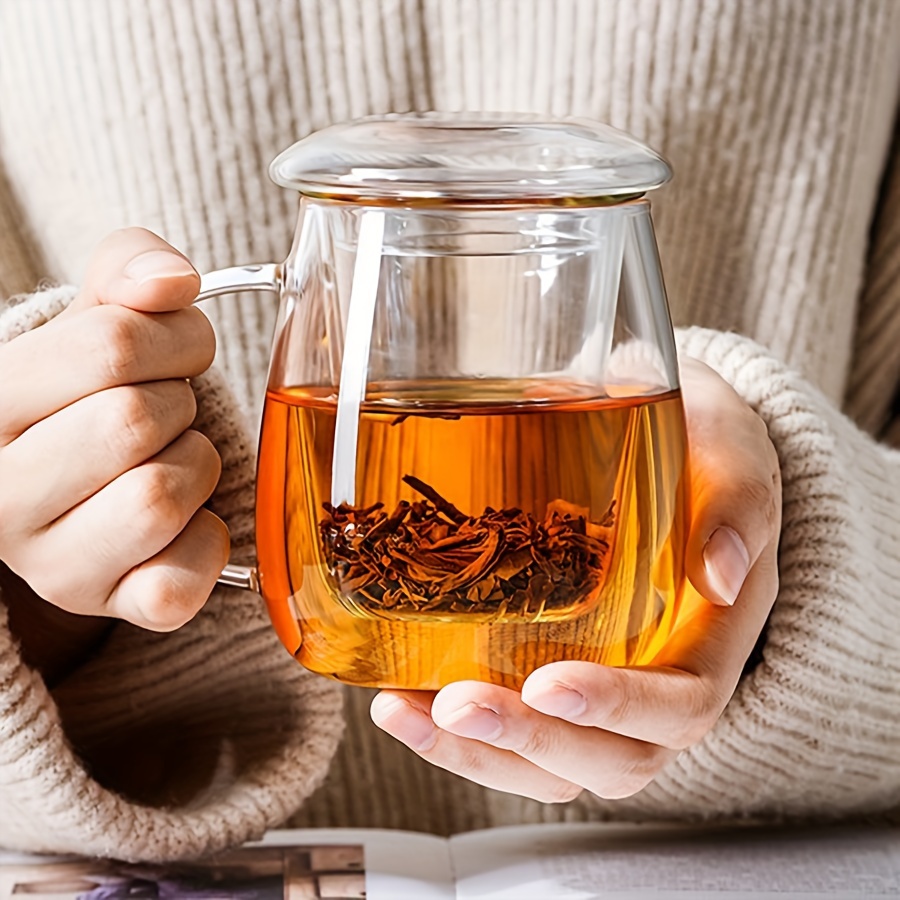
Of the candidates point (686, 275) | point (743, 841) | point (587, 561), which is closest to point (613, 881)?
point (743, 841)

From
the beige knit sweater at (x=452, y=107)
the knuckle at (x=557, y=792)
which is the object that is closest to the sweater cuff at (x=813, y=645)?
the beige knit sweater at (x=452, y=107)

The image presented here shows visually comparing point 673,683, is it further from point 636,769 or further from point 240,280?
point 240,280

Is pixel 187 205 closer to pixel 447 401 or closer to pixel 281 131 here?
pixel 281 131

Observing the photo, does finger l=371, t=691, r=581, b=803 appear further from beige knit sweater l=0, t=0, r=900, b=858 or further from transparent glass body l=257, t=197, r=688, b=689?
beige knit sweater l=0, t=0, r=900, b=858

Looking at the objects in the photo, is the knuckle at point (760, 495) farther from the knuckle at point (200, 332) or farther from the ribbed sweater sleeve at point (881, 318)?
the ribbed sweater sleeve at point (881, 318)

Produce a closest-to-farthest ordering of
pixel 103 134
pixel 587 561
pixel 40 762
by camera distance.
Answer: pixel 587 561 → pixel 40 762 → pixel 103 134
